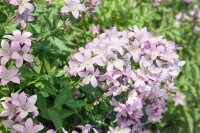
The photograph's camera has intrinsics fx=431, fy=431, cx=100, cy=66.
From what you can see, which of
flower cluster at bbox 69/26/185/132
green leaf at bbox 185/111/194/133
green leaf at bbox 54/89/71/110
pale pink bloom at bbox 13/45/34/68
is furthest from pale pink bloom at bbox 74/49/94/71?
green leaf at bbox 185/111/194/133

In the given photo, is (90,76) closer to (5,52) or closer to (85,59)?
(85,59)

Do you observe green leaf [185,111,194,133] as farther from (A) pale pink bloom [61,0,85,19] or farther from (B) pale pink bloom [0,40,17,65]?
(B) pale pink bloom [0,40,17,65]

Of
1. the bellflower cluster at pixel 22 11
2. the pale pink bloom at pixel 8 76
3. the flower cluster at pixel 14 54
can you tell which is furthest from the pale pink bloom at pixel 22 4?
the pale pink bloom at pixel 8 76

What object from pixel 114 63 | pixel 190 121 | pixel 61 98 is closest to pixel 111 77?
pixel 114 63

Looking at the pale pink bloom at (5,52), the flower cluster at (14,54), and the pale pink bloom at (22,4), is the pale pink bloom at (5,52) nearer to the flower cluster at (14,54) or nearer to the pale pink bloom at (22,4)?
the flower cluster at (14,54)

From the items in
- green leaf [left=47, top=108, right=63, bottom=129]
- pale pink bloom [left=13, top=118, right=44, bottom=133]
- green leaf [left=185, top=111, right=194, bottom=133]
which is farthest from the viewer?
green leaf [left=185, top=111, right=194, bottom=133]

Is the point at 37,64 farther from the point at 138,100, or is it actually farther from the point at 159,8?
the point at 159,8

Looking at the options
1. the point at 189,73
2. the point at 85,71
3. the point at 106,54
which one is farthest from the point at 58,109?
the point at 189,73
